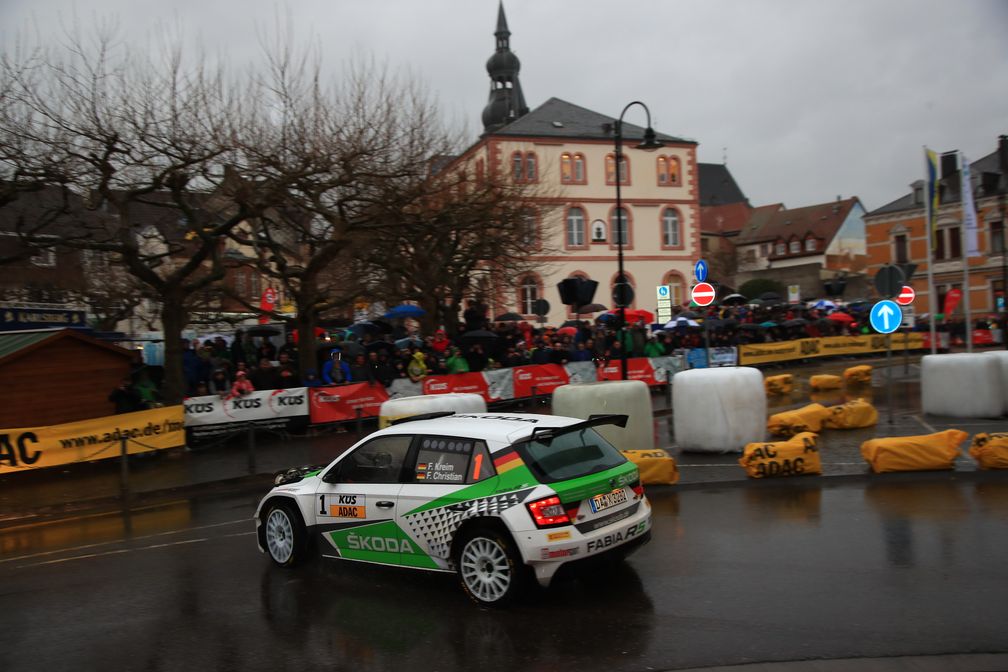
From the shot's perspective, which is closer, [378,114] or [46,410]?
[46,410]

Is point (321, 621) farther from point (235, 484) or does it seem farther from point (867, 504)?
point (235, 484)

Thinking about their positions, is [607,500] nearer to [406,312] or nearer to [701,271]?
[701,271]

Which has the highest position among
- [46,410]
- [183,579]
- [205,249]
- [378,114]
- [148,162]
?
[378,114]

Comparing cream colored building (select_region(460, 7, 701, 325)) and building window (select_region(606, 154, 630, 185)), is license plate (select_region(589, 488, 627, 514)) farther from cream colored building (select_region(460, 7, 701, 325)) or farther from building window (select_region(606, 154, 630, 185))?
building window (select_region(606, 154, 630, 185))

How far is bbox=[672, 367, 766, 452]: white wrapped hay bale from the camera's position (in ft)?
44.3

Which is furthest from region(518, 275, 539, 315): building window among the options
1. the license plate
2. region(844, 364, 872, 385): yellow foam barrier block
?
the license plate

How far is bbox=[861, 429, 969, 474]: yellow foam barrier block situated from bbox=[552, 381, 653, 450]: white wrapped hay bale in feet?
11.2

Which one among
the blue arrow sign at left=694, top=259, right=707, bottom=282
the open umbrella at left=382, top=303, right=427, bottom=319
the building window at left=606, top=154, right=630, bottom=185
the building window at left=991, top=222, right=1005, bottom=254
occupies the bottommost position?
the open umbrella at left=382, top=303, right=427, bottom=319

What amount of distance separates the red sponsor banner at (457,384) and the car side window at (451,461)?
12.1 meters

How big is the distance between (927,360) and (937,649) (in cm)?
1249

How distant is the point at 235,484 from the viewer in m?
14.2

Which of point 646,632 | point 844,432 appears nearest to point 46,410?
point 646,632

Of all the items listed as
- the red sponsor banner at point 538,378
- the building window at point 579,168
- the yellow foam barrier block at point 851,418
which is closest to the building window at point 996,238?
the building window at point 579,168

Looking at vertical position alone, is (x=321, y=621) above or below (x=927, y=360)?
below
